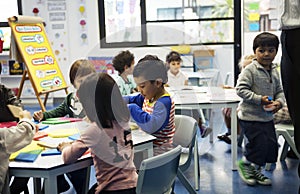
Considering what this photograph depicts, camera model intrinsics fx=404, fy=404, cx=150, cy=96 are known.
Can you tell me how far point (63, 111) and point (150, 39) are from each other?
150 inches

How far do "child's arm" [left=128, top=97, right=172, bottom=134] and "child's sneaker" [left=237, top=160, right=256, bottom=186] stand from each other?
1072 mm

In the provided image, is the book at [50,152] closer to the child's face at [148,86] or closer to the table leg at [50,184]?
the table leg at [50,184]

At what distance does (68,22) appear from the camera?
21.2 ft

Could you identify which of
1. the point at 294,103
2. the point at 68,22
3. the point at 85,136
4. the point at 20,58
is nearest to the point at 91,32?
the point at 68,22

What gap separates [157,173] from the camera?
1.72 meters

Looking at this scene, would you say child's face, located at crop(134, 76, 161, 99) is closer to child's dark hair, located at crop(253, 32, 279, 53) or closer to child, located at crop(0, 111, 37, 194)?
child, located at crop(0, 111, 37, 194)

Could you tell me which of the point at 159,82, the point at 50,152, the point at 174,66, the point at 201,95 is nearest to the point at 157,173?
the point at 50,152

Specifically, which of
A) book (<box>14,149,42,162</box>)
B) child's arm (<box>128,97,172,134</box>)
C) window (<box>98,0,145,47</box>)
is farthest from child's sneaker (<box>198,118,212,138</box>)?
window (<box>98,0,145,47</box>)

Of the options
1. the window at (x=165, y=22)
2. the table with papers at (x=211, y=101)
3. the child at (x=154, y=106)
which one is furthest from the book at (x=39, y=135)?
the window at (x=165, y=22)

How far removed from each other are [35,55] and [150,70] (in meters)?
2.88

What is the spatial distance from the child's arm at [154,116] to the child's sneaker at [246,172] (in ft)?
3.52

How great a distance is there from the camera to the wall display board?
4715 mm

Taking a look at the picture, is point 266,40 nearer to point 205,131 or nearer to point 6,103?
point 205,131

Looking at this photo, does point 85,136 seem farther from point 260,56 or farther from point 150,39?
point 150,39
